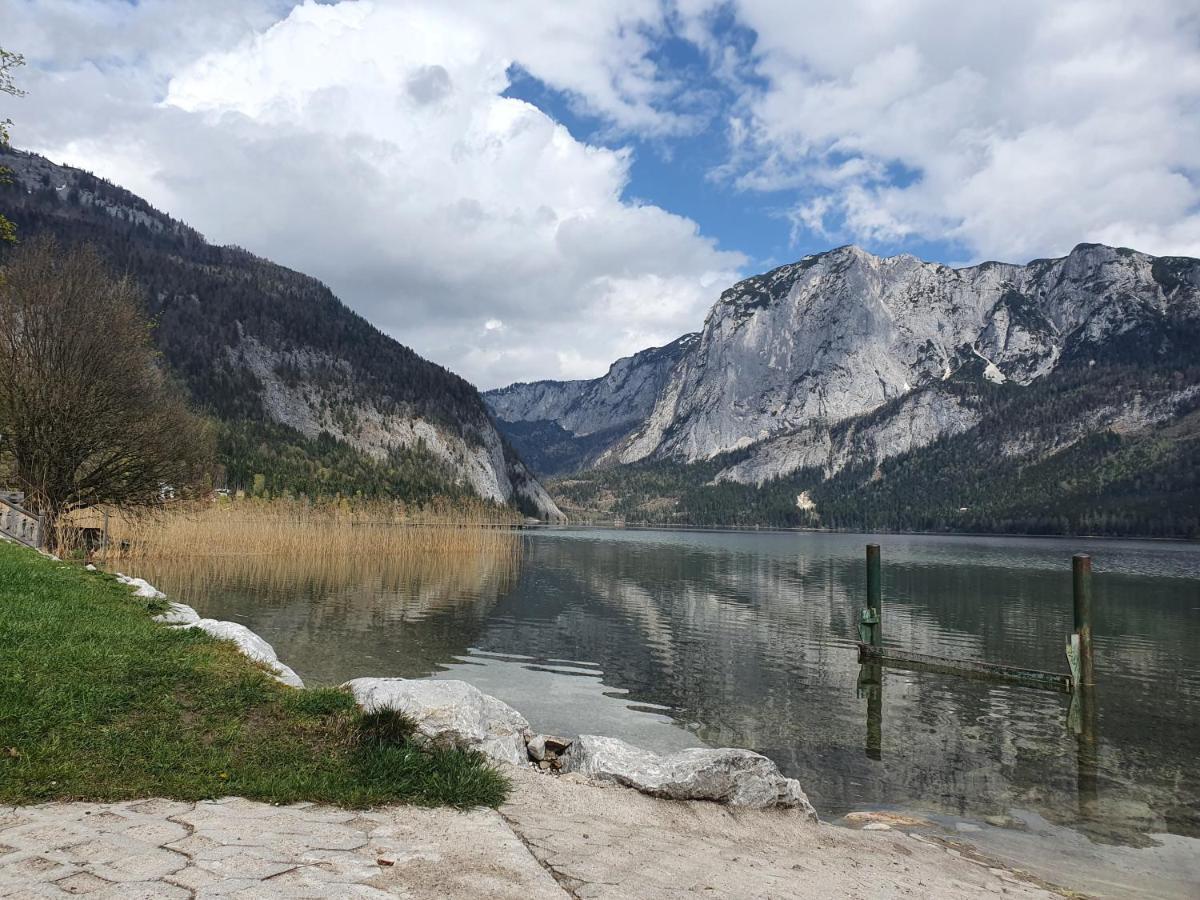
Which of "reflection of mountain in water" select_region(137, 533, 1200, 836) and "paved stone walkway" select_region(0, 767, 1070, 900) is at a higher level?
"paved stone walkway" select_region(0, 767, 1070, 900)

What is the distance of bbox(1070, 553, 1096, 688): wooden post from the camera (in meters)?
21.9

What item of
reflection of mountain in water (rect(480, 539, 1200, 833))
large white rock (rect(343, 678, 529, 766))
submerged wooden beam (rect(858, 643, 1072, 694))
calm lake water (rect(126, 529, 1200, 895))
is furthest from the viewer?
submerged wooden beam (rect(858, 643, 1072, 694))

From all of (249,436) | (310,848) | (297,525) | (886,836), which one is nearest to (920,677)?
(886,836)

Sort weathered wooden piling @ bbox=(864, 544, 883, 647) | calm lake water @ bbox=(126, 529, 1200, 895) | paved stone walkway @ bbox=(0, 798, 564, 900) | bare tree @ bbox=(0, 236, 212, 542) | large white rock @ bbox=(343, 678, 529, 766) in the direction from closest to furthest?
paved stone walkway @ bbox=(0, 798, 564, 900), large white rock @ bbox=(343, 678, 529, 766), calm lake water @ bbox=(126, 529, 1200, 895), weathered wooden piling @ bbox=(864, 544, 883, 647), bare tree @ bbox=(0, 236, 212, 542)

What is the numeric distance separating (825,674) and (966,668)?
4501 mm

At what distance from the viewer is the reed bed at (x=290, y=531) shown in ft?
142

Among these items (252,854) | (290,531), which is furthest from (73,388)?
(252,854)

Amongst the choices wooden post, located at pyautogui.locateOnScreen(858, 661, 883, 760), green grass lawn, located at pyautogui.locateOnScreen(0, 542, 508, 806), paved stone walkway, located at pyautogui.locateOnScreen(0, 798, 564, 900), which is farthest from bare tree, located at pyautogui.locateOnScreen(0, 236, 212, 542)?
wooden post, located at pyautogui.locateOnScreen(858, 661, 883, 760)

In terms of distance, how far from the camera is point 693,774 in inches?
385

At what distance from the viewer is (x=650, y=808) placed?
8.91 m

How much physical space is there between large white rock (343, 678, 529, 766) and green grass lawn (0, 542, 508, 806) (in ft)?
1.00

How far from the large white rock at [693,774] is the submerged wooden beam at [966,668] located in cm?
1566

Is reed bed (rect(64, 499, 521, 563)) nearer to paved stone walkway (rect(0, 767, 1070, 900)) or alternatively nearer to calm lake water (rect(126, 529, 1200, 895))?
calm lake water (rect(126, 529, 1200, 895))

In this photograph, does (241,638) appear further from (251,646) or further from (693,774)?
(693,774)
